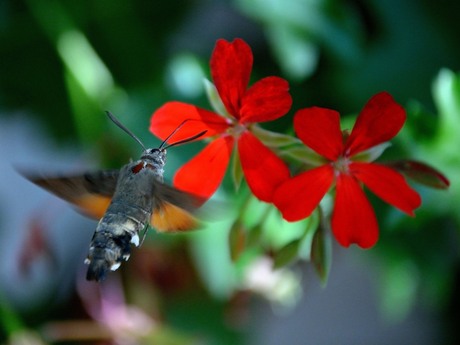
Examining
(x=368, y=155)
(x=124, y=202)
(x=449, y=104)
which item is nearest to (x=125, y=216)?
(x=124, y=202)

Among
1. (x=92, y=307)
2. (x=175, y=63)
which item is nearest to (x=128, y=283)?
(x=92, y=307)

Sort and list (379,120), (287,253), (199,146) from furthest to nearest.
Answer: (199,146), (287,253), (379,120)

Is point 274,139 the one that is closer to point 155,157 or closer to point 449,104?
point 155,157

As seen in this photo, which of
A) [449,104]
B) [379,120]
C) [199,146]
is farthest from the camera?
[199,146]

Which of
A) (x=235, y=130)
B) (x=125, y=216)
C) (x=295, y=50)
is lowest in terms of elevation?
(x=125, y=216)

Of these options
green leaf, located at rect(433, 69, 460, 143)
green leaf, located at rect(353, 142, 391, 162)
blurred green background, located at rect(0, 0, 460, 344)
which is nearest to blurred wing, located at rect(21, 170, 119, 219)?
green leaf, located at rect(353, 142, 391, 162)

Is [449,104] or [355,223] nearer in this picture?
[355,223]

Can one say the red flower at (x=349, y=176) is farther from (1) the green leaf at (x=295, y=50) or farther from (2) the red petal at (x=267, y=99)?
(1) the green leaf at (x=295, y=50)
